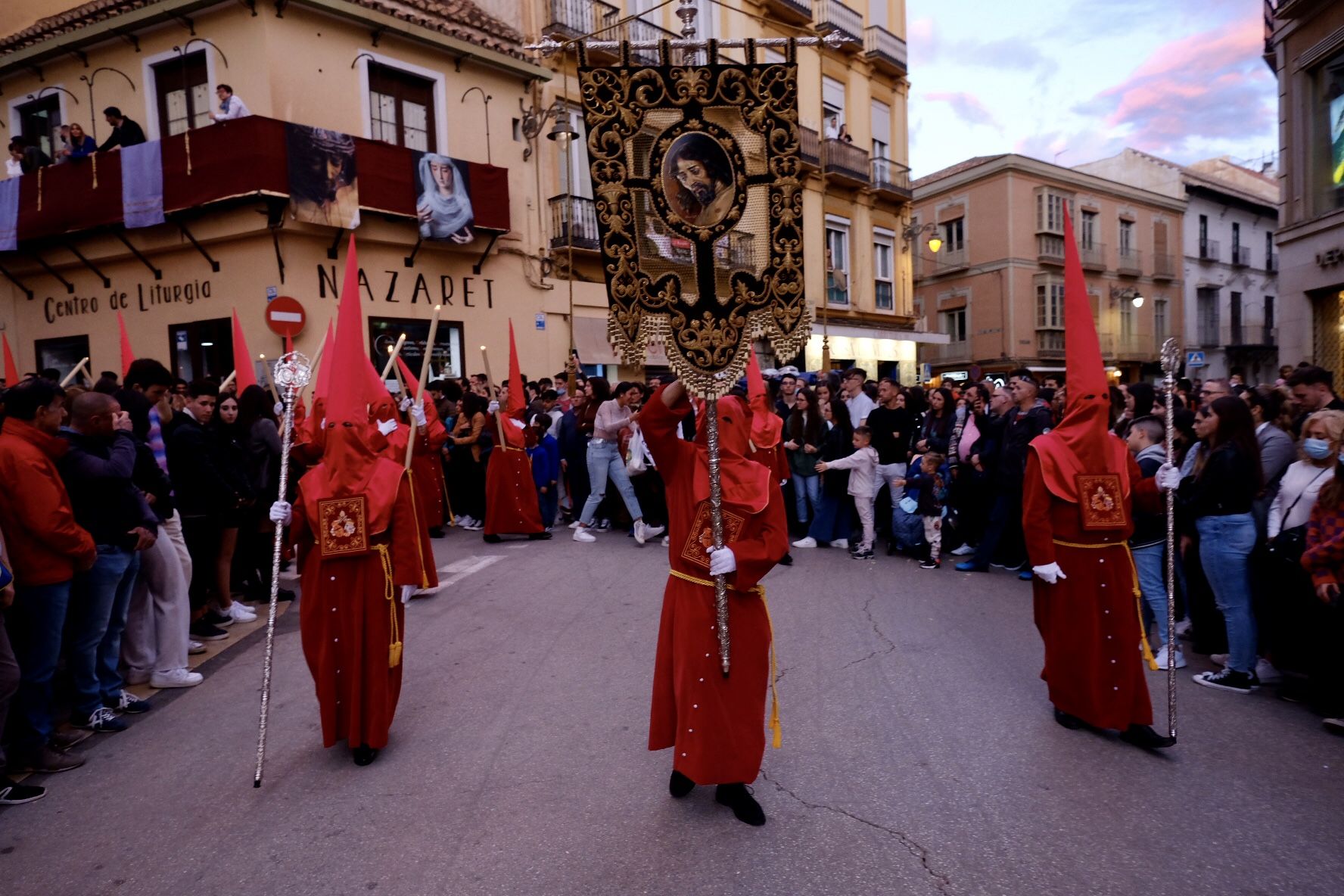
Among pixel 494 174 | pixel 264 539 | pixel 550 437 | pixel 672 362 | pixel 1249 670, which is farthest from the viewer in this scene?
pixel 494 174

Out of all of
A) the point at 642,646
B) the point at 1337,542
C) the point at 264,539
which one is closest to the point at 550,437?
the point at 264,539

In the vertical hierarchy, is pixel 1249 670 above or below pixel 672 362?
below

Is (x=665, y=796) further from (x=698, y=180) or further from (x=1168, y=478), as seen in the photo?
(x=1168, y=478)

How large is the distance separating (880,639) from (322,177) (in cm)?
1162

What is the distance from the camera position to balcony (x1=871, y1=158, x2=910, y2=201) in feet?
82.6

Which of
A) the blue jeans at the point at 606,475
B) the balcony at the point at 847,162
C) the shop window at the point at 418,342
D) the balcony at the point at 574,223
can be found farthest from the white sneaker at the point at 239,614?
the balcony at the point at 847,162

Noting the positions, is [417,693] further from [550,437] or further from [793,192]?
[550,437]

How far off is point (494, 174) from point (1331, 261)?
551 inches

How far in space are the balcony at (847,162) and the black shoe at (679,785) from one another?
2144cm

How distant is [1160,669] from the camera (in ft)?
18.2

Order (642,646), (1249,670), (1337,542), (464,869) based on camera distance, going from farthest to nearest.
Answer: (642,646) < (1249,670) < (1337,542) < (464,869)

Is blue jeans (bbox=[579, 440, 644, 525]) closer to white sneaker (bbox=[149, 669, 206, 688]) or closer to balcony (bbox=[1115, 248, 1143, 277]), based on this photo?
white sneaker (bbox=[149, 669, 206, 688])

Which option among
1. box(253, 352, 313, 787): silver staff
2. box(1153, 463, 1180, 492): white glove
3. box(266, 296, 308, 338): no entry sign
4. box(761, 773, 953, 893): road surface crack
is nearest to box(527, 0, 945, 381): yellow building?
box(266, 296, 308, 338): no entry sign

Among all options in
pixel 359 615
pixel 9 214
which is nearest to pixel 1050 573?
pixel 359 615
